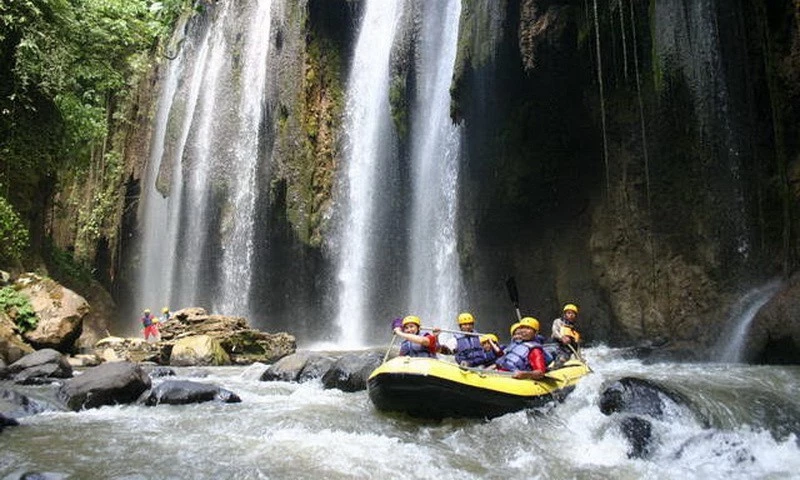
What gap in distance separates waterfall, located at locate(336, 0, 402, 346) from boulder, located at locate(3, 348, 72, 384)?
974 centimetres

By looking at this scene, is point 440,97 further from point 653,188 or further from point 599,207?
point 653,188

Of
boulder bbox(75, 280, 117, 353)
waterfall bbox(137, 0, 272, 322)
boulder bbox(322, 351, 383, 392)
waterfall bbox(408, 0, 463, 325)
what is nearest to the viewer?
boulder bbox(322, 351, 383, 392)

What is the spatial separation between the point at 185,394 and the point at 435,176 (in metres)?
12.1

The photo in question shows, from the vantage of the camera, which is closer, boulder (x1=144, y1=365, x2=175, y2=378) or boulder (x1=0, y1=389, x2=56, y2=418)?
boulder (x1=0, y1=389, x2=56, y2=418)

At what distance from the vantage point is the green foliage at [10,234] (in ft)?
54.9

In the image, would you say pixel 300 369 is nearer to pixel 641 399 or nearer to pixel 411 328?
pixel 411 328

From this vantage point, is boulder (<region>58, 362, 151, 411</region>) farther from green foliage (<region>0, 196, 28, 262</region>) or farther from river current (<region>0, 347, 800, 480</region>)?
green foliage (<region>0, 196, 28, 262</region>)

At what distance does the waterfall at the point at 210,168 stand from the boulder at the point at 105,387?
14.1 metres

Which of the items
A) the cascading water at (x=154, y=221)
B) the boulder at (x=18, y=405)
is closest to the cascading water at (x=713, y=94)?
the boulder at (x=18, y=405)

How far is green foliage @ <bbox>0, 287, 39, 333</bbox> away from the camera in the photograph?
1523 centimetres

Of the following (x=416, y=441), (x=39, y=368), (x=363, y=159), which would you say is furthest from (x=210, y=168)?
(x=416, y=441)

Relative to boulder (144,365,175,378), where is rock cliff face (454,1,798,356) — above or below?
above

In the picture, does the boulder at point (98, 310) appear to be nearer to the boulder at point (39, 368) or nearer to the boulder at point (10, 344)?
the boulder at point (10, 344)

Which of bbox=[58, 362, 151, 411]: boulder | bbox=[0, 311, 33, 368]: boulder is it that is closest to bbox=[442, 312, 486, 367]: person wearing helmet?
bbox=[58, 362, 151, 411]: boulder
